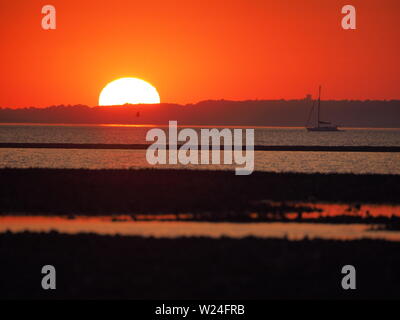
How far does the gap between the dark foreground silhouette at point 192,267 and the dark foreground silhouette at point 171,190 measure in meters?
9.33

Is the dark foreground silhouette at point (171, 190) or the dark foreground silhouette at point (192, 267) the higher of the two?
the dark foreground silhouette at point (171, 190)

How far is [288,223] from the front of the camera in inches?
1118

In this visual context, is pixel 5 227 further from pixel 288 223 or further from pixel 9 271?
pixel 288 223

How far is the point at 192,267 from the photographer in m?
19.0

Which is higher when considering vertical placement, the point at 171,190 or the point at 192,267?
the point at 171,190

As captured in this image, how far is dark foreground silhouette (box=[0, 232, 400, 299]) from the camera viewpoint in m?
16.8

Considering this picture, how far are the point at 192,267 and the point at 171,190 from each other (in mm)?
22164

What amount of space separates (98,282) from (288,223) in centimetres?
1246

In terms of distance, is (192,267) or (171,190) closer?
(192,267)

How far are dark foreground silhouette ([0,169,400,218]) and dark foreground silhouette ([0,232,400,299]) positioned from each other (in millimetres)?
9333

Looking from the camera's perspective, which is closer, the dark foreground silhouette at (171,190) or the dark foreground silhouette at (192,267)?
the dark foreground silhouette at (192,267)

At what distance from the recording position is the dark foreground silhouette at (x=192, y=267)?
1683 cm

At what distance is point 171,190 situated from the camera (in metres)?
41.1
